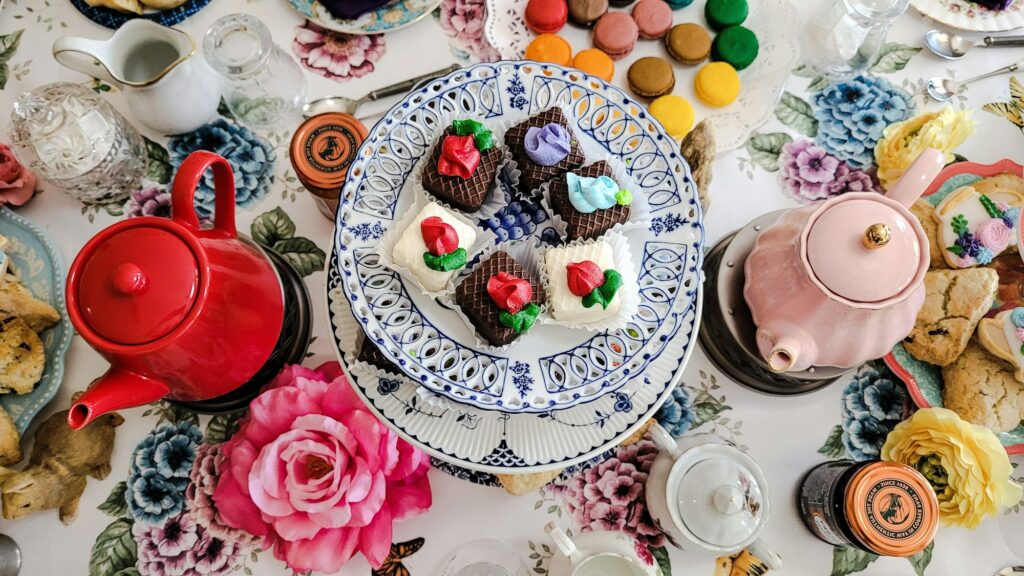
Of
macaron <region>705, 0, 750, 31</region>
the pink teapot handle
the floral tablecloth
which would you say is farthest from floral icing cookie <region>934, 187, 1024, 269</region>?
macaron <region>705, 0, 750, 31</region>

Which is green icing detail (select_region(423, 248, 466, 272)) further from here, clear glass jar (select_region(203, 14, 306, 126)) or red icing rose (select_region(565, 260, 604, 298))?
clear glass jar (select_region(203, 14, 306, 126))

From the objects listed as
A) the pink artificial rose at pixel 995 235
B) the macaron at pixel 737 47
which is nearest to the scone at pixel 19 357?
the macaron at pixel 737 47

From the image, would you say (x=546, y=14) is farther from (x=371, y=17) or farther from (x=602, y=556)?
(x=602, y=556)

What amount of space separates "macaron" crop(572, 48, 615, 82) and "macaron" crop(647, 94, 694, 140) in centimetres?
10

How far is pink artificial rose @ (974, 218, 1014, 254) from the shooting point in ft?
3.06

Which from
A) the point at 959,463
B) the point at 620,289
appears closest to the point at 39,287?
the point at 620,289

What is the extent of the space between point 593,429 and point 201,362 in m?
0.48

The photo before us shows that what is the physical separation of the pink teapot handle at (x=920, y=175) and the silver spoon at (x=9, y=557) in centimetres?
127

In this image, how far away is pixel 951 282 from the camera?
927 mm

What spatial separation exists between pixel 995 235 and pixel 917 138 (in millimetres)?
183

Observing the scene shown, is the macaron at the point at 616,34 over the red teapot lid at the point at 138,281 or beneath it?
over

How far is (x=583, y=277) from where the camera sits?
68 centimetres

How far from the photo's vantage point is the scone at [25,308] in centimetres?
88

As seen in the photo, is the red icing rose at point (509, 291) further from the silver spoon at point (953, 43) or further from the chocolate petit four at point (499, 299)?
the silver spoon at point (953, 43)
